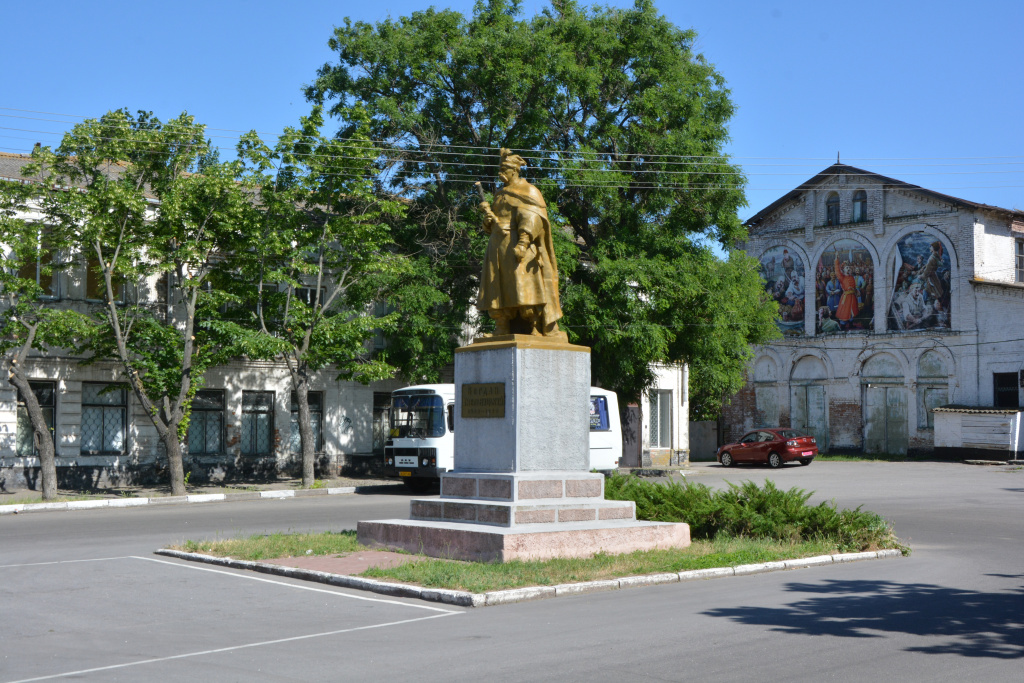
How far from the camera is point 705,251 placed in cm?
3200

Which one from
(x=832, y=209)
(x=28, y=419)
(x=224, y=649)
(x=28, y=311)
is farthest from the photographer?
(x=832, y=209)

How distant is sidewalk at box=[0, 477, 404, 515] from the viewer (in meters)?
22.2

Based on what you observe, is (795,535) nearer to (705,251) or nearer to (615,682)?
(615,682)

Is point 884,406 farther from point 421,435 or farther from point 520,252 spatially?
point 520,252

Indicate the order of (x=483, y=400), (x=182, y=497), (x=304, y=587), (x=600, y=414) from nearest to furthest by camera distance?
(x=304, y=587) → (x=483, y=400) → (x=182, y=497) → (x=600, y=414)

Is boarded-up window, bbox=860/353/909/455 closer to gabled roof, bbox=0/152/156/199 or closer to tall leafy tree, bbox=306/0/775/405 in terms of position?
tall leafy tree, bbox=306/0/775/405

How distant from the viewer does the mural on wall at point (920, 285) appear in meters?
44.3

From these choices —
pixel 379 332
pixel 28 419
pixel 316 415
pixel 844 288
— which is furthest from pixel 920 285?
pixel 28 419

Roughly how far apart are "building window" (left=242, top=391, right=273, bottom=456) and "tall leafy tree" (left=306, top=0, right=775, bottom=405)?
18.3ft

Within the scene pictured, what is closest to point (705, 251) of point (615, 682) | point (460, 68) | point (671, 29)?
point (671, 29)

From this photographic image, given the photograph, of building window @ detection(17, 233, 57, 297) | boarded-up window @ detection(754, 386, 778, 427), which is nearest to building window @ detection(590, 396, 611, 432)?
building window @ detection(17, 233, 57, 297)

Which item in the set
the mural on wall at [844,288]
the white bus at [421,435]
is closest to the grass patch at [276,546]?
the white bus at [421,435]

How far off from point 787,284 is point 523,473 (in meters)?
40.0

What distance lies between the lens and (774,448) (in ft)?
130
